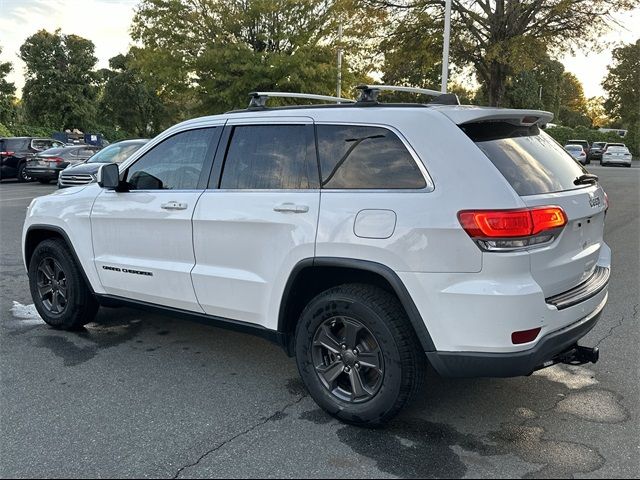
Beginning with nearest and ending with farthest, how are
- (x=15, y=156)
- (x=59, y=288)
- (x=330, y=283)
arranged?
(x=330, y=283) < (x=59, y=288) < (x=15, y=156)

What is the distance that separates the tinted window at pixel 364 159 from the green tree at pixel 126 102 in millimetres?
47700

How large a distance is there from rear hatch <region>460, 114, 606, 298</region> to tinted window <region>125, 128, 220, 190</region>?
1.84 m

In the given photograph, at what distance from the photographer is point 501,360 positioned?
2.81 m

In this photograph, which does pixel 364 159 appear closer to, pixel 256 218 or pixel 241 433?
pixel 256 218

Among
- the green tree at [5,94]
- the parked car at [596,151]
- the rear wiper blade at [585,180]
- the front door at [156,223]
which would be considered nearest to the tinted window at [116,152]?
the front door at [156,223]

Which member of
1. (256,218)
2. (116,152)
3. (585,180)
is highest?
(585,180)

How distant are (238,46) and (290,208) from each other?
1875 cm

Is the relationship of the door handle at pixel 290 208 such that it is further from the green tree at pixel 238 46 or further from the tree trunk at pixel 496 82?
the green tree at pixel 238 46

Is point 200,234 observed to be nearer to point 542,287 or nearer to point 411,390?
point 411,390

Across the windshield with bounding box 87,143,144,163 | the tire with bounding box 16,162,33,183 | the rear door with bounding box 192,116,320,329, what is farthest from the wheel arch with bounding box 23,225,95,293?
the tire with bounding box 16,162,33,183

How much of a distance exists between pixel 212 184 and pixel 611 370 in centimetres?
306

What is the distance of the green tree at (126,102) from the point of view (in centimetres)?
4869

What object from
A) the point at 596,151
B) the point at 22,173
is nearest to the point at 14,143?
the point at 22,173

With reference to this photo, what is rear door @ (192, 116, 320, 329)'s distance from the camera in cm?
337
